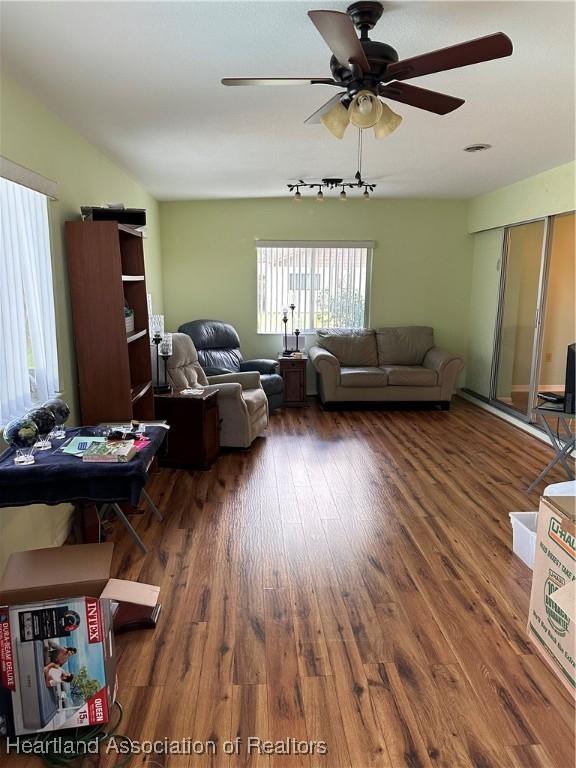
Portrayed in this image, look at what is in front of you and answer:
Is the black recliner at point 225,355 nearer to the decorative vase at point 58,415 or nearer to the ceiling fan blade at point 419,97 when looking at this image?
the decorative vase at point 58,415

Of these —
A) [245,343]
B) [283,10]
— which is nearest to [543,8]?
[283,10]

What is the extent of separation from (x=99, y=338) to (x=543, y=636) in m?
2.80

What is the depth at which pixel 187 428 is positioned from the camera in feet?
13.3

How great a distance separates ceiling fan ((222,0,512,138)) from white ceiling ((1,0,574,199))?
19 cm

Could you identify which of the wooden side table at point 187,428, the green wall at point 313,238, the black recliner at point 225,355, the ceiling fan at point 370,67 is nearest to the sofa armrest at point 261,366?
the black recliner at point 225,355

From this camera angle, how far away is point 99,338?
3205 mm

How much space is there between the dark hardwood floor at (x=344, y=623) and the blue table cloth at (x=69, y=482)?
0.64 m

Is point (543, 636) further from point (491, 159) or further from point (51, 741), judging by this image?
point (491, 159)

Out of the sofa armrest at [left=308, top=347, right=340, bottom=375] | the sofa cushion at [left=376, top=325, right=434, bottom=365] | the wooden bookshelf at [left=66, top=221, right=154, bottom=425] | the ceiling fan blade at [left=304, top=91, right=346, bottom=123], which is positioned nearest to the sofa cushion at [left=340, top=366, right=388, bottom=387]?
the sofa armrest at [left=308, top=347, right=340, bottom=375]

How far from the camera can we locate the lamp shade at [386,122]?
2.04 metres

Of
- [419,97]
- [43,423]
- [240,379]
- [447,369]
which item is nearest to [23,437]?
[43,423]

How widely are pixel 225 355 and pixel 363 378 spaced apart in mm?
1619

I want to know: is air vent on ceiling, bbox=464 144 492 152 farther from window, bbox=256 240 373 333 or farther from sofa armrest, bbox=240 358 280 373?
sofa armrest, bbox=240 358 280 373

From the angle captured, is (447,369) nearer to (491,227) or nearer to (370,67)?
(491,227)
